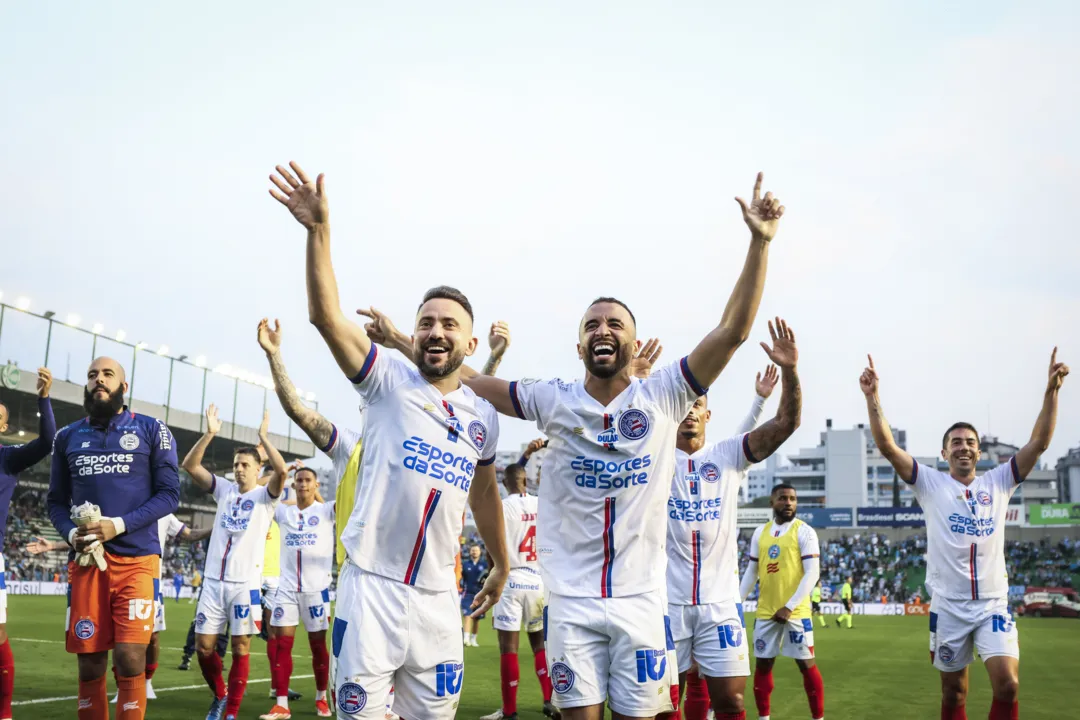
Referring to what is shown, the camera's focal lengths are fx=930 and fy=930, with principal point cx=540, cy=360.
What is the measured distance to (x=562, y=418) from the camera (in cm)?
528

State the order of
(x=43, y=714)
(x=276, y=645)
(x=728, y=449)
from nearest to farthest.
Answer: (x=728, y=449) → (x=43, y=714) → (x=276, y=645)

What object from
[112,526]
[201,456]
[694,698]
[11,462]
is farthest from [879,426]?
[11,462]

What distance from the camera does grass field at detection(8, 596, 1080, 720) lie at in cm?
1150

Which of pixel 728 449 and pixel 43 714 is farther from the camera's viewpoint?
pixel 43 714

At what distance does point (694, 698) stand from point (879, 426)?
3.13 m

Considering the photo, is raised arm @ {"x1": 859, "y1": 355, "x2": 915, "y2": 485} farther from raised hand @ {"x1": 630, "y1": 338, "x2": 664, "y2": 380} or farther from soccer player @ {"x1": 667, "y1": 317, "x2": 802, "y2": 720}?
raised hand @ {"x1": 630, "y1": 338, "x2": 664, "y2": 380}

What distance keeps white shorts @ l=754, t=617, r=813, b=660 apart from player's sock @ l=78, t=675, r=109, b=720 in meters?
6.66

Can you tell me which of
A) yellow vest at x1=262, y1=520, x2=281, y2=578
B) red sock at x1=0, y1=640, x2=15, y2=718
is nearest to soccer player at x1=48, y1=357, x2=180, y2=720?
red sock at x1=0, y1=640, x2=15, y2=718

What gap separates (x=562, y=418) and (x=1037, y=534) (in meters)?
69.3

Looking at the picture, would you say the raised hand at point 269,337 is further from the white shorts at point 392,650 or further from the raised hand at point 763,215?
the raised hand at point 763,215

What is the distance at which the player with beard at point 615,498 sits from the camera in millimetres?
4930

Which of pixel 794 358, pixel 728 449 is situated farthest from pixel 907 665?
pixel 794 358

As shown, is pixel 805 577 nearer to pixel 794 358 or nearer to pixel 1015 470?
pixel 1015 470

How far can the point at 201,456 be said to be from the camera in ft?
33.8
